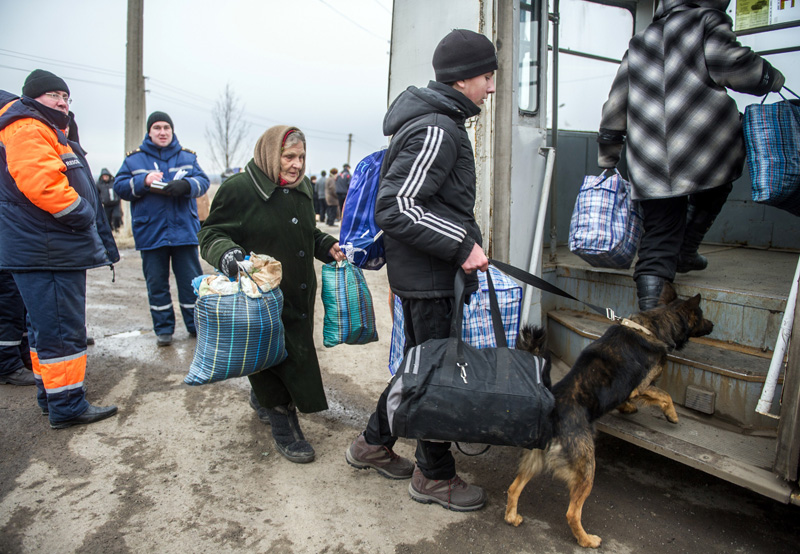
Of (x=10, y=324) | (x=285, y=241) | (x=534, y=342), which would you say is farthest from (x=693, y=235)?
(x=10, y=324)

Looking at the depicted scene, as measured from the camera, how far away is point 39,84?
3426 mm

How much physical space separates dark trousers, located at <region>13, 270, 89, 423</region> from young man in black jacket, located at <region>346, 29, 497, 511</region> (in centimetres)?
230

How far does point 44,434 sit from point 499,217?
324 cm

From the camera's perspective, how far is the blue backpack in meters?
2.76

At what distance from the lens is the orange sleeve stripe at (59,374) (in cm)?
348

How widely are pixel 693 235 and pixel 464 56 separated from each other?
206 centimetres

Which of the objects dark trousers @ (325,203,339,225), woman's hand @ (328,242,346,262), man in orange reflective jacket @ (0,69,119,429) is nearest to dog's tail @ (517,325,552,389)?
woman's hand @ (328,242,346,262)

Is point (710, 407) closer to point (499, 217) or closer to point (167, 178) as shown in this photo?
point (499, 217)

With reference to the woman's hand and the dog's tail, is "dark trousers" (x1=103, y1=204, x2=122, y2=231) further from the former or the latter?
the dog's tail

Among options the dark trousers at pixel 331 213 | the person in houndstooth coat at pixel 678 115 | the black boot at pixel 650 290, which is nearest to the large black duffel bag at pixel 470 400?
the black boot at pixel 650 290

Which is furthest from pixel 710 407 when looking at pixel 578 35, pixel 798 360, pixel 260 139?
pixel 578 35

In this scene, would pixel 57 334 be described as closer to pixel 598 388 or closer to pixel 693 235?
pixel 598 388

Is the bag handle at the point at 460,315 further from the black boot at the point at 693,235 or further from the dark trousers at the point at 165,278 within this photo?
the dark trousers at the point at 165,278

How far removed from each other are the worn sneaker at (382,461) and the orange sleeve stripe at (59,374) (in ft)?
6.42
